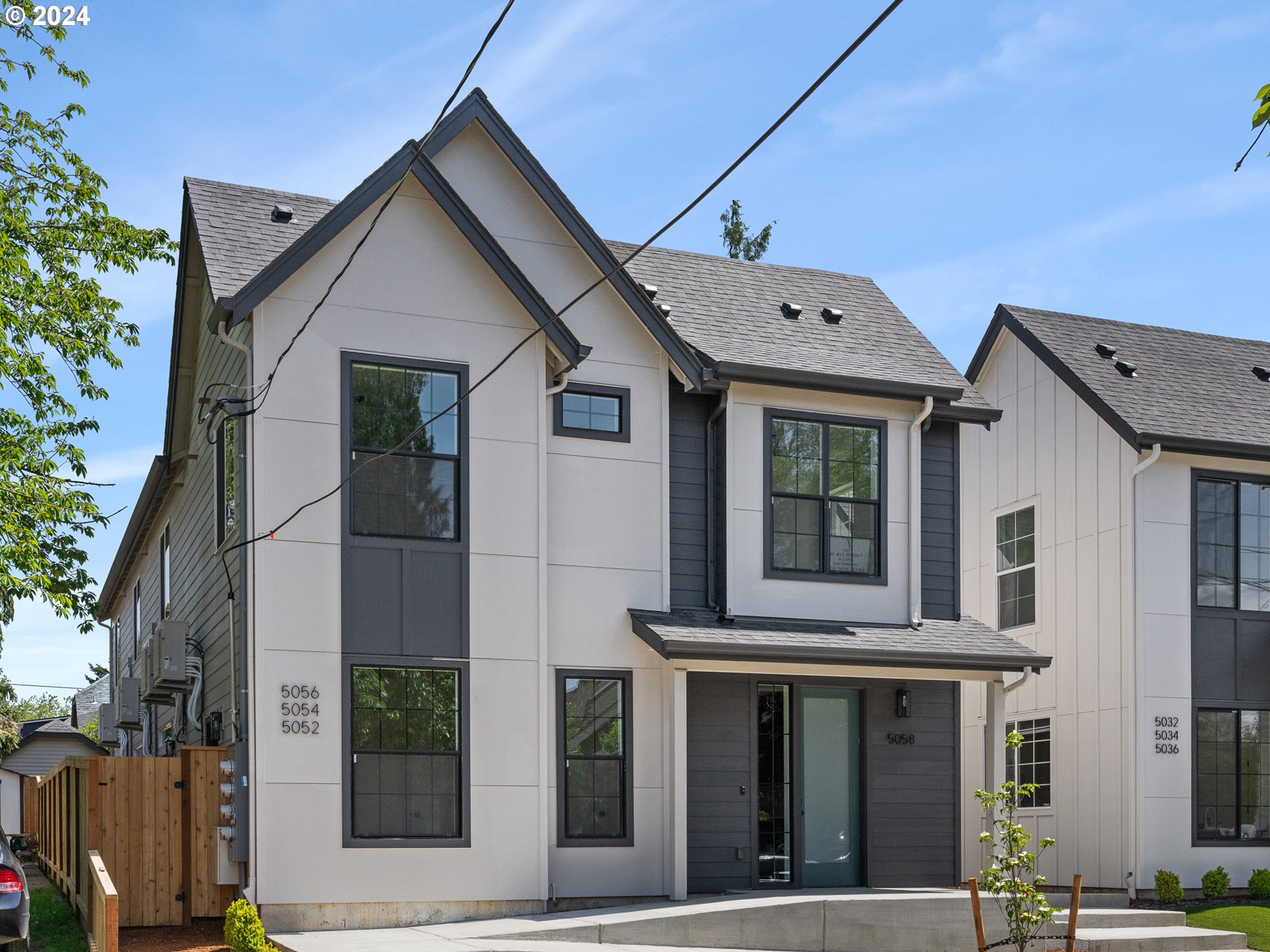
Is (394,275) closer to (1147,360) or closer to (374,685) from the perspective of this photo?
(374,685)

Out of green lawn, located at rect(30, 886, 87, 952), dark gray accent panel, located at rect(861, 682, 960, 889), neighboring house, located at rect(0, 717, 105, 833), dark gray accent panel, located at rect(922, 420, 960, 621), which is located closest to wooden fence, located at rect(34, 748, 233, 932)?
green lawn, located at rect(30, 886, 87, 952)

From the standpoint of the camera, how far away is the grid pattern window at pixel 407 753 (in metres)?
13.0

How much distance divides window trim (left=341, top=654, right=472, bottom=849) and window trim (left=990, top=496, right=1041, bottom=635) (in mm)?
9155

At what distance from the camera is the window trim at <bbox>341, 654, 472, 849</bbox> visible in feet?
42.0

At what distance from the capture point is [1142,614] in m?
17.4

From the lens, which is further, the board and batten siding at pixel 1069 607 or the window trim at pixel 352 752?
the board and batten siding at pixel 1069 607

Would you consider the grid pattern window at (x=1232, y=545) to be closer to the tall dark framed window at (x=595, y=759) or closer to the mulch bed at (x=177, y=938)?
the tall dark framed window at (x=595, y=759)

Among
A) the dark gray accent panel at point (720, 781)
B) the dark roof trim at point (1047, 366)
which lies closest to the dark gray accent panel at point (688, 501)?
the dark gray accent panel at point (720, 781)

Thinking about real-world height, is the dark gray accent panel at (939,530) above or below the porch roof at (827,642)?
above

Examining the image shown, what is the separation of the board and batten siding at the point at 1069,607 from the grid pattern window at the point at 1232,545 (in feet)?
3.73

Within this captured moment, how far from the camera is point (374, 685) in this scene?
13172 millimetres

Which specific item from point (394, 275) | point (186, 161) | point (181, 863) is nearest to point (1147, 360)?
point (394, 275)

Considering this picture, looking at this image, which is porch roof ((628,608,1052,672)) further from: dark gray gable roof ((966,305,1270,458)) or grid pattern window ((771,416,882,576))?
dark gray gable roof ((966,305,1270,458))

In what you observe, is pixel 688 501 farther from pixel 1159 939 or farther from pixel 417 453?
pixel 1159 939
